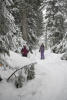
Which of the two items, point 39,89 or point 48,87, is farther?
point 48,87

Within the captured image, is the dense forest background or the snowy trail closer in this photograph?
the snowy trail

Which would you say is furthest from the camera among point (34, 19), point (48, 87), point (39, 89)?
point (34, 19)

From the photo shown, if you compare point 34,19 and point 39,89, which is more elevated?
point 34,19

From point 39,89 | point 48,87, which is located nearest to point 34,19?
point 48,87

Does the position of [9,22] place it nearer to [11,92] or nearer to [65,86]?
[11,92]

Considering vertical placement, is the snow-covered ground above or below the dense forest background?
below

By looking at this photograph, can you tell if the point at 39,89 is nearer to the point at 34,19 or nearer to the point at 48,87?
the point at 48,87

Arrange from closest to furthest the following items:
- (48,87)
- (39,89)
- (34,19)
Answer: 1. (39,89)
2. (48,87)
3. (34,19)

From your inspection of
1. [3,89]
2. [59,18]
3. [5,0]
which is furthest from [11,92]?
[59,18]

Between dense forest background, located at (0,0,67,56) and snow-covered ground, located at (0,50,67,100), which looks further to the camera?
dense forest background, located at (0,0,67,56)

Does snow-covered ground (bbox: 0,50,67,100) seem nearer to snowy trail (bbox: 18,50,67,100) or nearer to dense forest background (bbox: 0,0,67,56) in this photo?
snowy trail (bbox: 18,50,67,100)

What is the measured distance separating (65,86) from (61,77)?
3.55 ft

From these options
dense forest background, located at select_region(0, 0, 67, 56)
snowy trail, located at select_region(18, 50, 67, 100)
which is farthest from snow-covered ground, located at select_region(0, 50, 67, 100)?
dense forest background, located at select_region(0, 0, 67, 56)

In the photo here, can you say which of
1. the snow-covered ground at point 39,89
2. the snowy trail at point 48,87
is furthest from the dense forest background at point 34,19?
the snow-covered ground at point 39,89
